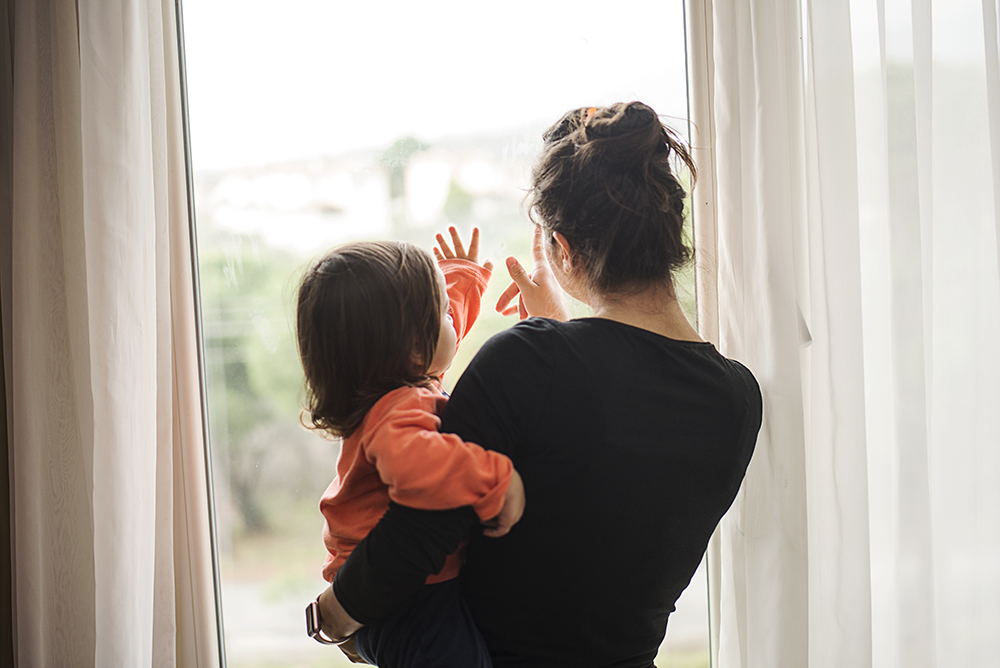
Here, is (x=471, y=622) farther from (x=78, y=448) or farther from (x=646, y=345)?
(x=78, y=448)

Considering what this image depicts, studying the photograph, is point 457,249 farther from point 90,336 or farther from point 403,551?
point 90,336

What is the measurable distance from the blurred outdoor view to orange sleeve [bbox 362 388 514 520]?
732 millimetres

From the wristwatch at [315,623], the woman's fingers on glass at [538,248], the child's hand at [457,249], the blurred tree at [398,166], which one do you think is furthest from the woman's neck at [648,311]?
the blurred tree at [398,166]

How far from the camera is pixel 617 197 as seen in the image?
34.6 inches

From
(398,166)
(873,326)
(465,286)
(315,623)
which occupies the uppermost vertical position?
(398,166)

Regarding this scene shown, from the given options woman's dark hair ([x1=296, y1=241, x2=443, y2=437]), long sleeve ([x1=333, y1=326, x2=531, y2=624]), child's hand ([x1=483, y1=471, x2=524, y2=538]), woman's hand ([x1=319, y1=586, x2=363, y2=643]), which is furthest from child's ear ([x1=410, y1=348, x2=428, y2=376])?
woman's hand ([x1=319, y1=586, x2=363, y2=643])

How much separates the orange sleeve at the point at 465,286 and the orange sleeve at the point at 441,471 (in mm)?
334

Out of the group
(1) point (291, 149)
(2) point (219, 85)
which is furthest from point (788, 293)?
(2) point (219, 85)

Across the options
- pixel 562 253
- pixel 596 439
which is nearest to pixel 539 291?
pixel 562 253

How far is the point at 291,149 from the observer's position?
158 centimetres

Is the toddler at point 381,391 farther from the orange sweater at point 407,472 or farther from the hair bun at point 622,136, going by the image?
the hair bun at point 622,136

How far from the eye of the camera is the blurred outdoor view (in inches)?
59.2

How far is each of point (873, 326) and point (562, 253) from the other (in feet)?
2.16

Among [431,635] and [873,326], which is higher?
[873,326]
